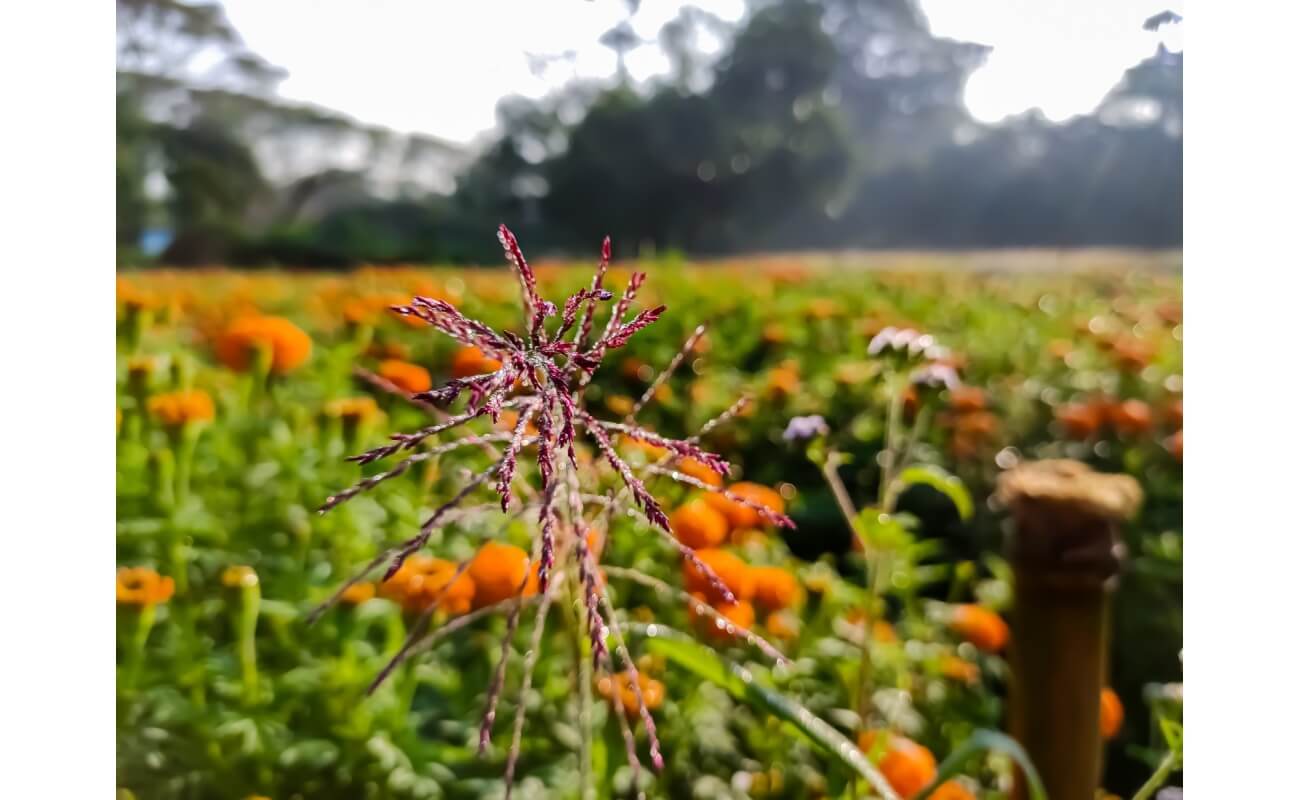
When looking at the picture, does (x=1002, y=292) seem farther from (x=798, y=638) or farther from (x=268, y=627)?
(x=268, y=627)

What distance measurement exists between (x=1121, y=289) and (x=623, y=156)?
103cm

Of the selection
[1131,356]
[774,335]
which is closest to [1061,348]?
[1131,356]

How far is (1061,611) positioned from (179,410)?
0.72m

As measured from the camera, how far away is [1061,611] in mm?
616

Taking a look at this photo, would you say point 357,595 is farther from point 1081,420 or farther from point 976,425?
point 1081,420

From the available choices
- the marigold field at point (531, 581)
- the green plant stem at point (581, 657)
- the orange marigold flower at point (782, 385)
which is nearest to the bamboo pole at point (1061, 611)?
the marigold field at point (531, 581)

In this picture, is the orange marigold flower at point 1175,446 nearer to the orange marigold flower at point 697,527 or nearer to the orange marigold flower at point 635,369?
the orange marigold flower at point 635,369

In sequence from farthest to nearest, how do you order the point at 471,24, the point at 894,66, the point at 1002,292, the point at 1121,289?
the point at 1002,292 < the point at 1121,289 < the point at 894,66 < the point at 471,24

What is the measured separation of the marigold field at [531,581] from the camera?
2.06 feet

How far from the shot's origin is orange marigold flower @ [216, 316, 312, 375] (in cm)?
84

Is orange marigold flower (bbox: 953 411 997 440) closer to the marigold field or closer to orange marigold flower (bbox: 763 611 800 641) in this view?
the marigold field
